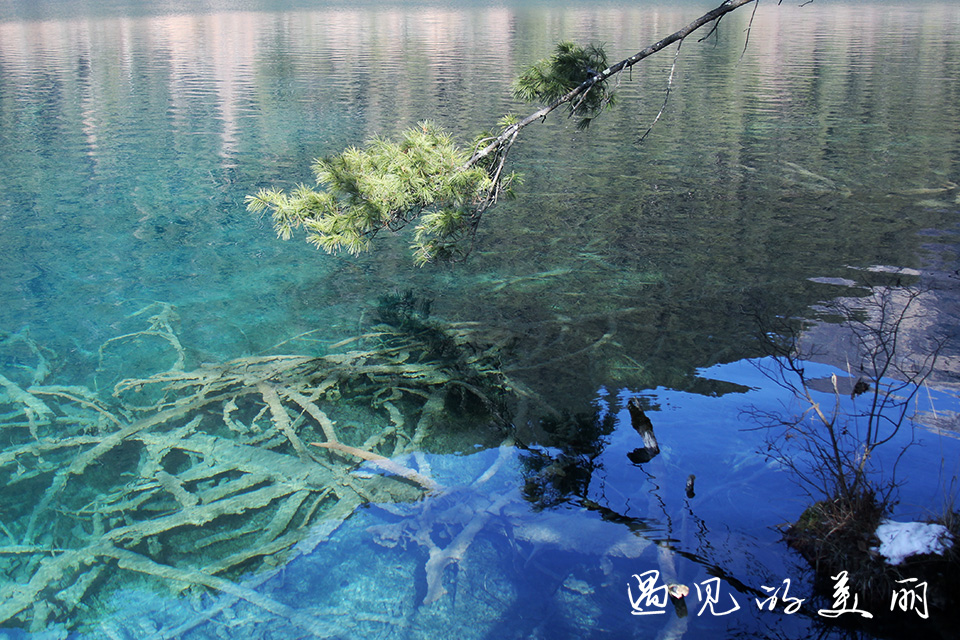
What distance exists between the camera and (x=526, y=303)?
30.3 feet

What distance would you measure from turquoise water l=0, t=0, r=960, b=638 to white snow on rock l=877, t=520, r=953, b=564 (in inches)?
22.7

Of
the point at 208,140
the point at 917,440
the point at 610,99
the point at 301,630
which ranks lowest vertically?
the point at 301,630

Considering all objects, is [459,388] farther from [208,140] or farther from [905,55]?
[905,55]

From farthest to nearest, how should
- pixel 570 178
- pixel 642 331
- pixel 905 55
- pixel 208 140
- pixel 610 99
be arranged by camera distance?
pixel 905 55 < pixel 208 140 < pixel 570 178 < pixel 642 331 < pixel 610 99

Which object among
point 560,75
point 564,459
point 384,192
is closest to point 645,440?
point 564,459

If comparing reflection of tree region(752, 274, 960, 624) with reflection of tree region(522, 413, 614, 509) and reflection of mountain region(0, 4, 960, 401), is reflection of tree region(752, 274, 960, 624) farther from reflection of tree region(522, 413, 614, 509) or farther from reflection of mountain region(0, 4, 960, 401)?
reflection of tree region(522, 413, 614, 509)

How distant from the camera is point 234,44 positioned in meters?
44.8

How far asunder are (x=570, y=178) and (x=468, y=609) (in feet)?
37.8

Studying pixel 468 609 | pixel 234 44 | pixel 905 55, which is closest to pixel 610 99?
pixel 468 609

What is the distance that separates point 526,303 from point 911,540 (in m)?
5.46

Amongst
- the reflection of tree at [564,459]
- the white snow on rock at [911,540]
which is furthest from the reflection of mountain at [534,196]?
the white snow on rock at [911,540]

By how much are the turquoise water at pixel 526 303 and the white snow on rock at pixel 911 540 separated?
58cm

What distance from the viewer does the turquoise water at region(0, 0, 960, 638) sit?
197 inches

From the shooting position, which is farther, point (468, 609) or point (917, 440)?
point (917, 440)
